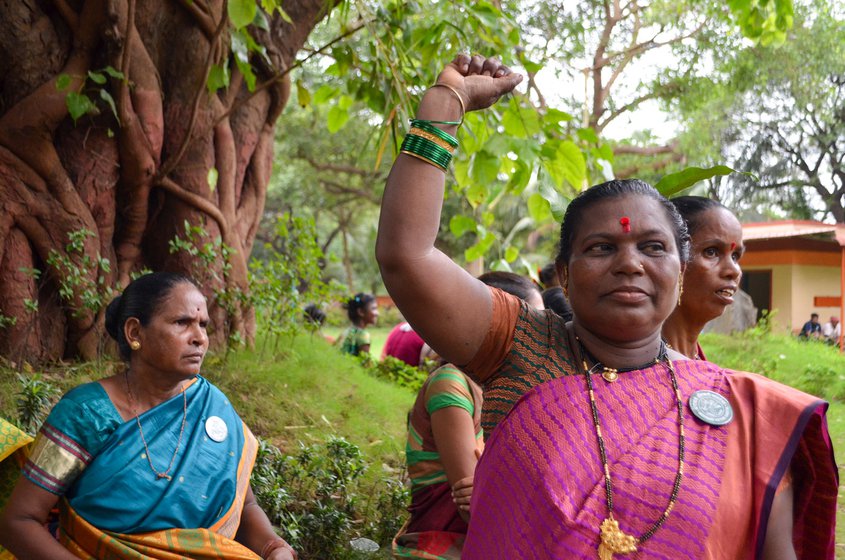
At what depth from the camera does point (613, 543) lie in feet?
4.57

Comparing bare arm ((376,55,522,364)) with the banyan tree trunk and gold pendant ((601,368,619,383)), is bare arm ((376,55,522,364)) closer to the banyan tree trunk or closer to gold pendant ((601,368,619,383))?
gold pendant ((601,368,619,383))

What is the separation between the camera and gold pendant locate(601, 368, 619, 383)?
156 cm

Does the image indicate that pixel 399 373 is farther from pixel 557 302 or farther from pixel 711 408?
pixel 711 408

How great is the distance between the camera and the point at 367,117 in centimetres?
1647

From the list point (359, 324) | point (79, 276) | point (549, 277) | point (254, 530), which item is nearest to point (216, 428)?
point (254, 530)

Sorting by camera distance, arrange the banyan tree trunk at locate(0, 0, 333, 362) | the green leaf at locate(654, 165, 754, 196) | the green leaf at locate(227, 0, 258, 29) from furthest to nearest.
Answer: the banyan tree trunk at locate(0, 0, 333, 362)
the green leaf at locate(227, 0, 258, 29)
the green leaf at locate(654, 165, 754, 196)

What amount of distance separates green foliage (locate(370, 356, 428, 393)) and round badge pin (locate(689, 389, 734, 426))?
17.6 feet

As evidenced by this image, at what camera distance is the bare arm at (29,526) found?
2.38m

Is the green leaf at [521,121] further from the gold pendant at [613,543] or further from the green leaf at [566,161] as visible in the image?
the gold pendant at [613,543]

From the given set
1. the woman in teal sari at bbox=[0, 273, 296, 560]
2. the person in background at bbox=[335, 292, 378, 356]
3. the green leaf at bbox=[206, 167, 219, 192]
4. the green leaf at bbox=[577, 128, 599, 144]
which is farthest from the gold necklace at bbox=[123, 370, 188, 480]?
the person in background at bbox=[335, 292, 378, 356]

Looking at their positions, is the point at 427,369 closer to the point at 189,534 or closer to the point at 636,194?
the point at 189,534

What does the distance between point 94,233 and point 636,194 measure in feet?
12.7

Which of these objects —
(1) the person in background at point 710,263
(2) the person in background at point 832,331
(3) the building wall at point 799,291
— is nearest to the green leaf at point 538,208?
(1) the person in background at point 710,263

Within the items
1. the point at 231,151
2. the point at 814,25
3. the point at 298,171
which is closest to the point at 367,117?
the point at 298,171
